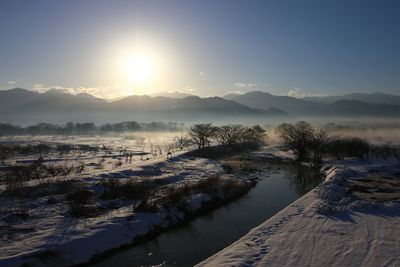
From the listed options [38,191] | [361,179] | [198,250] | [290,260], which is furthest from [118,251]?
[361,179]

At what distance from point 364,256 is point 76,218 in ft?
58.4

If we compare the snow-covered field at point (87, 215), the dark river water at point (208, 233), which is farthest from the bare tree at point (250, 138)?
the snow-covered field at point (87, 215)

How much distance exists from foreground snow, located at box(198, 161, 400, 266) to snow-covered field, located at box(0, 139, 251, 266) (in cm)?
706

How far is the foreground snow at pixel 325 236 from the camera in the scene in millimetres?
15523

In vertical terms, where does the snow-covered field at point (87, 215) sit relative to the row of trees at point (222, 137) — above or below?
below

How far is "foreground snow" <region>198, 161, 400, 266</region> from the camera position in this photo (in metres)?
15.5

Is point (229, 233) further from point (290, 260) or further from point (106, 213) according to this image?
point (106, 213)

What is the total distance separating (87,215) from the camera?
22656mm

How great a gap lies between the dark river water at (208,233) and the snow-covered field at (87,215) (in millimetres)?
1356

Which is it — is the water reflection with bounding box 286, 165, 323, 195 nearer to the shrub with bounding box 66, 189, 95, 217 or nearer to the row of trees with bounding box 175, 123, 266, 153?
the shrub with bounding box 66, 189, 95, 217

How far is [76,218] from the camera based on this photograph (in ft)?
71.6

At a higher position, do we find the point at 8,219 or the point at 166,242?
the point at 8,219

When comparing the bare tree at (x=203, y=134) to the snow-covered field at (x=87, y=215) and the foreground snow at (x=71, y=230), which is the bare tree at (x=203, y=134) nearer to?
the snow-covered field at (x=87, y=215)

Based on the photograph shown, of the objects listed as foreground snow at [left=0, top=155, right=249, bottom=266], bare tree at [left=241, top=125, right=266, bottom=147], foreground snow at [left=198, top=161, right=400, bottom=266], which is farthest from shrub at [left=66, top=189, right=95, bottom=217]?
bare tree at [left=241, top=125, right=266, bottom=147]
